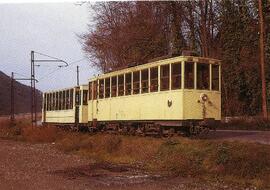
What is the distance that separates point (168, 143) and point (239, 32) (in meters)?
21.2

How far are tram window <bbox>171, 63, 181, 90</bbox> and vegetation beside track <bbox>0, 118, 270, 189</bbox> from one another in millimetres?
2165

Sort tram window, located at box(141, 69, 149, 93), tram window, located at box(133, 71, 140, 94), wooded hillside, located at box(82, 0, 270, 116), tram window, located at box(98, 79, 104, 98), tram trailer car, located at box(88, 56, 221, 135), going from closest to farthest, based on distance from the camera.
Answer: tram trailer car, located at box(88, 56, 221, 135)
tram window, located at box(141, 69, 149, 93)
tram window, located at box(133, 71, 140, 94)
tram window, located at box(98, 79, 104, 98)
wooded hillside, located at box(82, 0, 270, 116)

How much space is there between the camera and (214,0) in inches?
1494

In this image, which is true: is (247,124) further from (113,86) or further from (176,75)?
(176,75)

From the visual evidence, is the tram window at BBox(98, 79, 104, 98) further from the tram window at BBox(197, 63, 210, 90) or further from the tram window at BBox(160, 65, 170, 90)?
the tram window at BBox(197, 63, 210, 90)

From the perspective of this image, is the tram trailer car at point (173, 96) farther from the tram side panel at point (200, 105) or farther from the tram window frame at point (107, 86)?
the tram window frame at point (107, 86)

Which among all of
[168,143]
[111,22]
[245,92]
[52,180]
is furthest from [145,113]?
[111,22]

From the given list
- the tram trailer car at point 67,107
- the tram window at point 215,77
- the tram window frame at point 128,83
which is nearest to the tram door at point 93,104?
the tram trailer car at point 67,107

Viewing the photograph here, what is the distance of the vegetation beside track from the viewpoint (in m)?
13.0

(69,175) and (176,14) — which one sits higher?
(176,14)

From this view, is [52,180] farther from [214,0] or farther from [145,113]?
[214,0]

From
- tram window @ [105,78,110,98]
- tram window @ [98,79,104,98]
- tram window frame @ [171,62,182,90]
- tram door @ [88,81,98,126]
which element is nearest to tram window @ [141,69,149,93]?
tram window frame @ [171,62,182,90]

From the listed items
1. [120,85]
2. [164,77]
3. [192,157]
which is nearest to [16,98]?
[120,85]

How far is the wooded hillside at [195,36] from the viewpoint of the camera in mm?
34875
